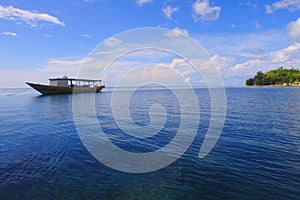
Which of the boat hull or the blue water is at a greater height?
the boat hull

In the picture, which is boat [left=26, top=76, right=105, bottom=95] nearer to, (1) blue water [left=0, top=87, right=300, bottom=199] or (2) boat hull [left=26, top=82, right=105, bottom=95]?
(2) boat hull [left=26, top=82, right=105, bottom=95]

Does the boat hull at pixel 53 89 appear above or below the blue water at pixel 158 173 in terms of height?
above

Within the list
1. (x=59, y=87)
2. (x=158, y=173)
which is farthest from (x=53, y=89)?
(x=158, y=173)

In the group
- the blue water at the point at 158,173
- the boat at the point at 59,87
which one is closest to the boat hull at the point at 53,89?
the boat at the point at 59,87

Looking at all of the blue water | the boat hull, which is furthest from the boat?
the blue water

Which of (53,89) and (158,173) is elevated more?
(53,89)

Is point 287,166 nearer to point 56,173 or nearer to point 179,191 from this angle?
point 179,191

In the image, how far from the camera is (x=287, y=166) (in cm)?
1355

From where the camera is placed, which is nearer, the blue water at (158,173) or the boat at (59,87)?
the blue water at (158,173)

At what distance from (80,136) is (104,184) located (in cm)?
1226

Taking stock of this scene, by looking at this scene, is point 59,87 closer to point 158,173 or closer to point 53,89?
point 53,89

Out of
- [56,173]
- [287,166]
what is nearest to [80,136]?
[56,173]

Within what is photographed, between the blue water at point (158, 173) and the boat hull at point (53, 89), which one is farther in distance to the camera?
Answer: the boat hull at point (53, 89)

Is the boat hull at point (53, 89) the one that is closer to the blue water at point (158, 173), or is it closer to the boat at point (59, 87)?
the boat at point (59, 87)
